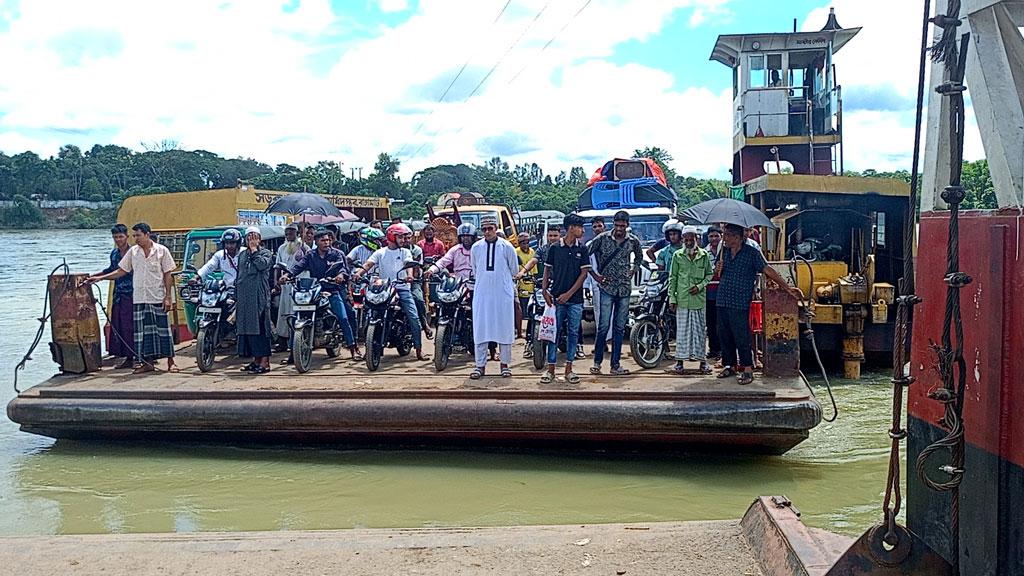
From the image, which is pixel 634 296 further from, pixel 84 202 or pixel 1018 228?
pixel 84 202

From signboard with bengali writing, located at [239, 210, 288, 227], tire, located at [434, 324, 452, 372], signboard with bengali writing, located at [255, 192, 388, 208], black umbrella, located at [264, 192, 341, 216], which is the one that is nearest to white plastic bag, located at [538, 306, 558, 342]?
tire, located at [434, 324, 452, 372]

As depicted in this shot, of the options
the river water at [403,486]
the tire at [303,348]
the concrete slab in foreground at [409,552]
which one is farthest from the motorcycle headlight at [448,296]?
the concrete slab in foreground at [409,552]

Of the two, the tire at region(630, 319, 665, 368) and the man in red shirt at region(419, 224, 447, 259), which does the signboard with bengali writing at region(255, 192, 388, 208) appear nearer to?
the man in red shirt at region(419, 224, 447, 259)

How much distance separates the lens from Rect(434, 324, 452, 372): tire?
825 centimetres

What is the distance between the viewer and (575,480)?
697 centimetres

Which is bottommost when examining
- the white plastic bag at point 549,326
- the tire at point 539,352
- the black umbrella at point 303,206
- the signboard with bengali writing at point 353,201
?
the tire at point 539,352

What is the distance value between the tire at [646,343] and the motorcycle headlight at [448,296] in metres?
1.76

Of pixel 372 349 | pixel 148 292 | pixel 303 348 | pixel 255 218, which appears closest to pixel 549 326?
pixel 372 349

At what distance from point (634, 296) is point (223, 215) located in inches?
295

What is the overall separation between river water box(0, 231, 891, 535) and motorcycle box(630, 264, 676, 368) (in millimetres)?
1175

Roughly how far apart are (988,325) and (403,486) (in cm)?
530

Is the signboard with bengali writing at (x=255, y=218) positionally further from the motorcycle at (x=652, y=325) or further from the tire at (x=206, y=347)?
the motorcycle at (x=652, y=325)

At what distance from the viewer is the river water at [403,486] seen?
20.8 feet

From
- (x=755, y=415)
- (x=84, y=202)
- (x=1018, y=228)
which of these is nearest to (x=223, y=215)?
(x=755, y=415)
